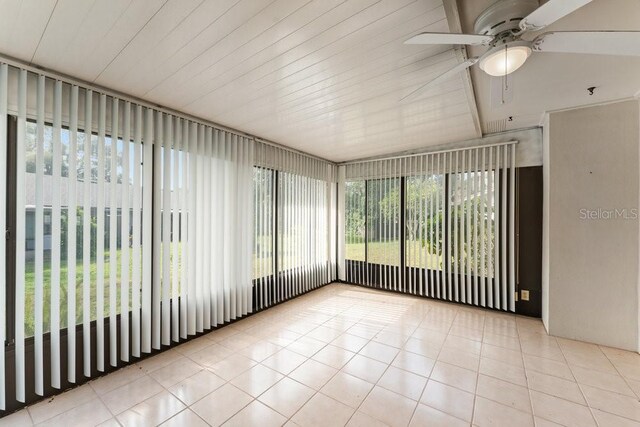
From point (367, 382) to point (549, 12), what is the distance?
258cm

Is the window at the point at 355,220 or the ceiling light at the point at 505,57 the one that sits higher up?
the ceiling light at the point at 505,57

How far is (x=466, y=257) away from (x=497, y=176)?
4.01 ft

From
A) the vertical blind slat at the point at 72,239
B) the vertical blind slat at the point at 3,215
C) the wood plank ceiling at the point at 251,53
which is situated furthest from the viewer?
the vertical blind slat at the point at 72,239

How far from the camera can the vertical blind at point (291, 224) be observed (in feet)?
12.1

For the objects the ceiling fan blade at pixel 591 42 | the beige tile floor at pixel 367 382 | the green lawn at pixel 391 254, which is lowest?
the beige tile floor at pixel 367 382

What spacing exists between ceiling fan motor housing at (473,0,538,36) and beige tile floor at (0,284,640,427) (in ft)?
7.87

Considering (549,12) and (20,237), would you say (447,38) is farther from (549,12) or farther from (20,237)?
(20,237)

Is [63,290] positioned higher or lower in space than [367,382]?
higher

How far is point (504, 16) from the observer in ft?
4.27

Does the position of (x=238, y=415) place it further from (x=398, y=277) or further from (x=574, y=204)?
(x=574, y=204)

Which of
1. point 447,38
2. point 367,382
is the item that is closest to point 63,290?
point 367,382

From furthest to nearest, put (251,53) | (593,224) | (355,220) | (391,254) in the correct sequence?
(355,220), (391,254), (593,224), (251,53)

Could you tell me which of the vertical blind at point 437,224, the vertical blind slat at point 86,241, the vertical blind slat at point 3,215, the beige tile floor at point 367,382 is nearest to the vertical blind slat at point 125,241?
the vertical blind slat at point 86,241

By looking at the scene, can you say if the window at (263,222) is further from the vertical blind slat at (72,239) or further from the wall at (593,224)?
the wall at (593,224)
